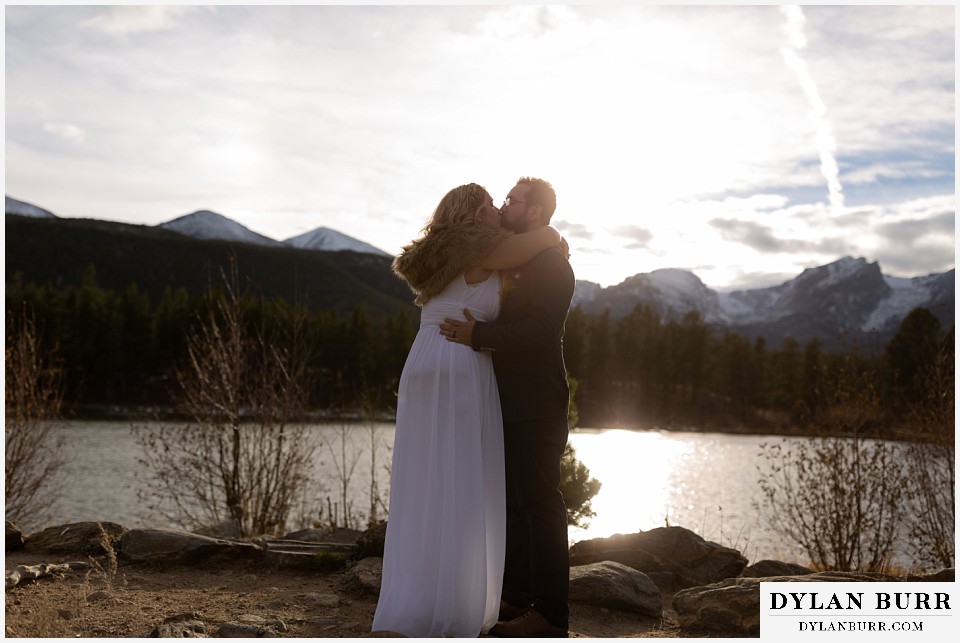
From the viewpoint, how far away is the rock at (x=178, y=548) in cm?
662

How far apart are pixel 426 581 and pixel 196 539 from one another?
3.22 m

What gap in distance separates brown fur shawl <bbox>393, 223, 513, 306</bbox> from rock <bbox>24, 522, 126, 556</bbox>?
4331mm

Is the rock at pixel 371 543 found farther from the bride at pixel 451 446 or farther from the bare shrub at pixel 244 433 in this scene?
the bare shrub at pixel 244 433

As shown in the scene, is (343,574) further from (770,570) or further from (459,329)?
(770,570)

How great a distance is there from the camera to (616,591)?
225 inches

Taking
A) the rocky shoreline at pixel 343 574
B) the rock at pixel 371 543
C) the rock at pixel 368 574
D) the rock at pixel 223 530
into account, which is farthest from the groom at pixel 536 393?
the rock at pixel 223 530

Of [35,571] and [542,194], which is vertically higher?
[542,194]

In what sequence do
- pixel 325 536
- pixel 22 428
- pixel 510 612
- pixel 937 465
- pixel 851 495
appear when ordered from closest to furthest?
pixel 510 612
pixel 325 536
pixel 851 495
pixel 937 465
pixel 22 428

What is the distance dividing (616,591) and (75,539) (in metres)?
4.85

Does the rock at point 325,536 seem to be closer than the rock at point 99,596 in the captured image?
No

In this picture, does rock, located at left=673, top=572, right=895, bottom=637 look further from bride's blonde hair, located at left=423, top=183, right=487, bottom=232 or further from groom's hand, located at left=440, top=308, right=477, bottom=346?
bride's blonde hair, located at left=423, top=183, right=487, bottom=232

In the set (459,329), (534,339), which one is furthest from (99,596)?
(534,339)

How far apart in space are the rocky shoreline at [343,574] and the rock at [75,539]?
11mm

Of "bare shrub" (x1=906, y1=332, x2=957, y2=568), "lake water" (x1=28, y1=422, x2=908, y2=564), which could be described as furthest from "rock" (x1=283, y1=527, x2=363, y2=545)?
"bare shrub" (x1=906, y1=332, x2=957, y2=568)
